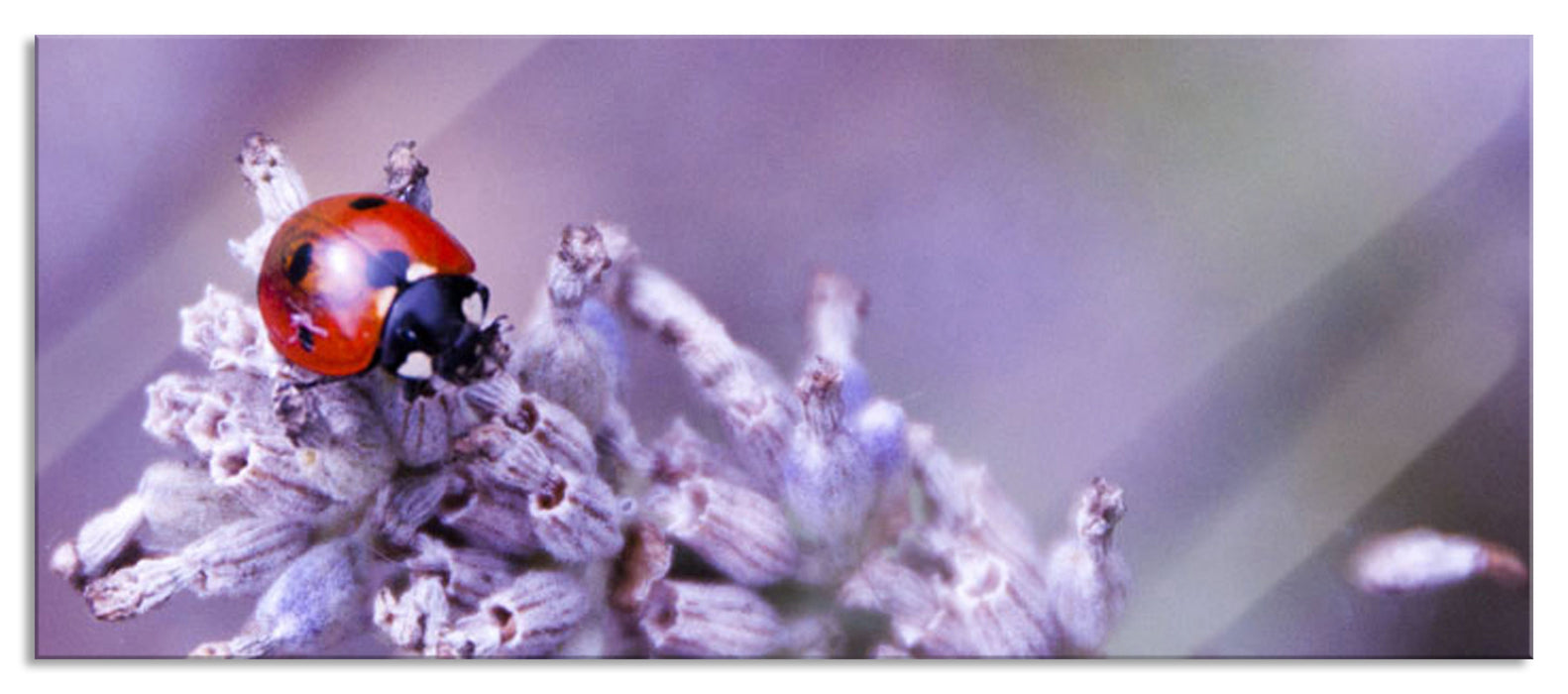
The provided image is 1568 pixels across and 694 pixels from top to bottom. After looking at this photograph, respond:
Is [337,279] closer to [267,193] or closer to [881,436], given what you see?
[267,193]

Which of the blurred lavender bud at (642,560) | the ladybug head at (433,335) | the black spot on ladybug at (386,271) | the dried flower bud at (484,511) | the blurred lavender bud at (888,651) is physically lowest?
the blurred lavender bud at (888,651)

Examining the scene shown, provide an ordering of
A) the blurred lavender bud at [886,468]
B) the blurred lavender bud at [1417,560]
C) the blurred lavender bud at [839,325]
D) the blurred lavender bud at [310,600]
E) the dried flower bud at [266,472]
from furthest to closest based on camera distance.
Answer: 1. the blurred lavender bud at [1417,560]
2. the blurred lavender bud at [839,325]
3. the blurred lavender bud at [886,468]
4. the blurred lavender bud at [310,600]
5. the dried flower bud at [266,472]

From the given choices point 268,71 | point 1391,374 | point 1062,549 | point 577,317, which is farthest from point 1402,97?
point 268,71

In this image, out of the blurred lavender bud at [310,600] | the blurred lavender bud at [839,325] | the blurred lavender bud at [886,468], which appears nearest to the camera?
the blurred lavender bud at [310,600]

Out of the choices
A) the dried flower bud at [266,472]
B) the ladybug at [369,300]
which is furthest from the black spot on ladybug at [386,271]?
the dried flower bud at [266,472]

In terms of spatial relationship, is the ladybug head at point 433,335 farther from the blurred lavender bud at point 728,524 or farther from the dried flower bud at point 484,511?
the blurred lavender bud at point 728,524

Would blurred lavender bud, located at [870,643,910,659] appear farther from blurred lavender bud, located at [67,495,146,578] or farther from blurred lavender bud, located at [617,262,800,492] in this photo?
blurred lavender bud, located at [67,495,146,578]

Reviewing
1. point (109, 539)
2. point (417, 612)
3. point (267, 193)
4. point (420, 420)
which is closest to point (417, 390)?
point (420, 420)
